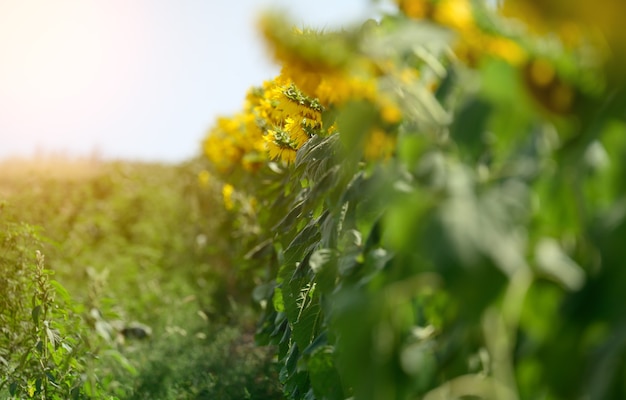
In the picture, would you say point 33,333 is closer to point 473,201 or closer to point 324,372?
point 324,372

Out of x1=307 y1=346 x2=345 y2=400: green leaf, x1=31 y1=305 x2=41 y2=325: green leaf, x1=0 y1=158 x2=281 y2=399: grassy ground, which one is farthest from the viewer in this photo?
x1=0 y1=158 x2=281 y2=399: grassy ground

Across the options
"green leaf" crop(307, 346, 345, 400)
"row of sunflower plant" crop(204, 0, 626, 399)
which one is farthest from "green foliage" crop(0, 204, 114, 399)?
"row of sunflower plant" crop(204, 0, 626, 399)

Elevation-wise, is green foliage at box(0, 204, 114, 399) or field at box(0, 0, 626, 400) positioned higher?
field at box(0, 0, 626, 400)

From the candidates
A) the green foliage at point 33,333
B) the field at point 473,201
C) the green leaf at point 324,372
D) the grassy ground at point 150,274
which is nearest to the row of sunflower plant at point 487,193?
the field at point 473,201

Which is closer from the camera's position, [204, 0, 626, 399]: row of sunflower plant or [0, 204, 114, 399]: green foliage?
[204, 0, 626, 399]: row of sunflower plant

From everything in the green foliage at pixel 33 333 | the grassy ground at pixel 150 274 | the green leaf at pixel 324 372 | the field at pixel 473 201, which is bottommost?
the grassy ground at pixel 150 274

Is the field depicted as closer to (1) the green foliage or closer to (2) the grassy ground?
(1) the green foliage

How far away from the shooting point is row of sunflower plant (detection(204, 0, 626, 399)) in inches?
40.1

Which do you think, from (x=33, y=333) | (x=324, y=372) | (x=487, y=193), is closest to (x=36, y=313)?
(x=33, y=333)

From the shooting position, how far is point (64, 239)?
626 centimetres

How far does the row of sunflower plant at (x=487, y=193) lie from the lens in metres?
1.02

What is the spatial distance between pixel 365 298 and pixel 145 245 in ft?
20.1

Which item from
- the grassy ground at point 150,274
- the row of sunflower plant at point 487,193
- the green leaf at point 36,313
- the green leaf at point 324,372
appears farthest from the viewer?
the grassy ground at point 150,274

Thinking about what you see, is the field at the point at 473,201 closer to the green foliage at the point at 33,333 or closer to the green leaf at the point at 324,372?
the green leaf at the point at 324,372
